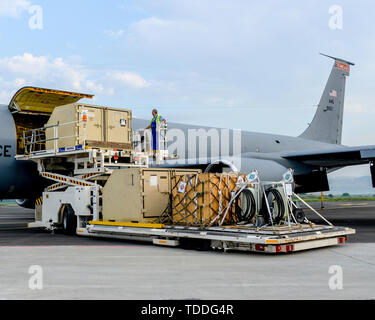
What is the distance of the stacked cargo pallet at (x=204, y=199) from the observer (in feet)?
27.5

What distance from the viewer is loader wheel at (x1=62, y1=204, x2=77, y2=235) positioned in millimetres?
10519

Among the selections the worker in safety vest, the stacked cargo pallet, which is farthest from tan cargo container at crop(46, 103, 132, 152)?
the stacked cargo pallet

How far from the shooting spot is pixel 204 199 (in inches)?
331

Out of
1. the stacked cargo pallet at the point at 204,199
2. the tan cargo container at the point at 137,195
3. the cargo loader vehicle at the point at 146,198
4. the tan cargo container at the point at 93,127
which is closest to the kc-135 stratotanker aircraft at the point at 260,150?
the cargo loader vehicle at the point at 146,198

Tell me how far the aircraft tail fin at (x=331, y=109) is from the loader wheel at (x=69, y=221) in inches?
589

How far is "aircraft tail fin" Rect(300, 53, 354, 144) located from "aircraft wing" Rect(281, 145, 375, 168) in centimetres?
586

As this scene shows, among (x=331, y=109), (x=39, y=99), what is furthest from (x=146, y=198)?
(x=331, y=109)

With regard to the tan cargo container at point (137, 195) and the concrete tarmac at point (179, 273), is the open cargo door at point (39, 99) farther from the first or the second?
the concrete tarmac at point (179, 273)

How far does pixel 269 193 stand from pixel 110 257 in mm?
3230

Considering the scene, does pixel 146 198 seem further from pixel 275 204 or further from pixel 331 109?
pixel 331 109

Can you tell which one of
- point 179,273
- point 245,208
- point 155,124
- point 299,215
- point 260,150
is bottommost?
point 179,273

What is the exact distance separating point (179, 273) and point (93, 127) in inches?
239
